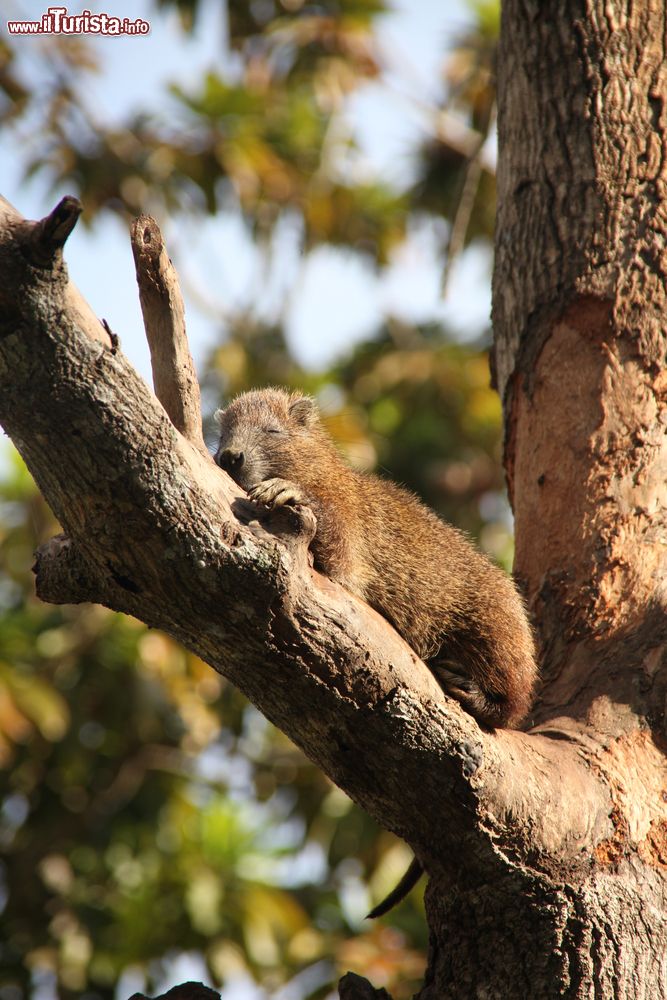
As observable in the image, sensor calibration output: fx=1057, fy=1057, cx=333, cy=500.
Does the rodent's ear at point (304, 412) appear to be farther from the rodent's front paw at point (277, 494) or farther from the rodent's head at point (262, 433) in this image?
the rodent's front paw at point (277, 494)

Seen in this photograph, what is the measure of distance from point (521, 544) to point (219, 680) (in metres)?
6.66

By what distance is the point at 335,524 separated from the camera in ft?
Answer: 12.4

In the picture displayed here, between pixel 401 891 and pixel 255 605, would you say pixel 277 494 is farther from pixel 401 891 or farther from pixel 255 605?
pixel 401 891

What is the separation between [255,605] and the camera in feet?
9.34

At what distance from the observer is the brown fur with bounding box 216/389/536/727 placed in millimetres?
3871

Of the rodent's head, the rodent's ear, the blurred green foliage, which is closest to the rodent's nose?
the rodent's head

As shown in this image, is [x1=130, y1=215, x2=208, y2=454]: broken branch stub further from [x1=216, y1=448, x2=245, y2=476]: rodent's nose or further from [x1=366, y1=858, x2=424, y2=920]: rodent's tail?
[x1=366, y1=858, x2=424, y2=920]: rodent's tail

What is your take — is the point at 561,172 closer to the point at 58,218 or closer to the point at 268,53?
the point at 58,218

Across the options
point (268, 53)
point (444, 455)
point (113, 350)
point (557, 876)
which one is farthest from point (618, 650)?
point (268, 53)

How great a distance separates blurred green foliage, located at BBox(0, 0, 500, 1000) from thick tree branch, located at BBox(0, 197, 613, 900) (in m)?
5.02

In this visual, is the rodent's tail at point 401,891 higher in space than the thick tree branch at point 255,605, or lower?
lower

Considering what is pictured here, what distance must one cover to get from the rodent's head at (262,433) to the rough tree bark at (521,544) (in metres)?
1.02

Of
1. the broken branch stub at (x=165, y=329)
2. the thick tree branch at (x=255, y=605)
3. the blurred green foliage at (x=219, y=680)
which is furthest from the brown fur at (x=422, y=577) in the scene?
the blurred green foliage at (x=219, y=680)

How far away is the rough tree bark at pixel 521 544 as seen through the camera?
2.65 meters
